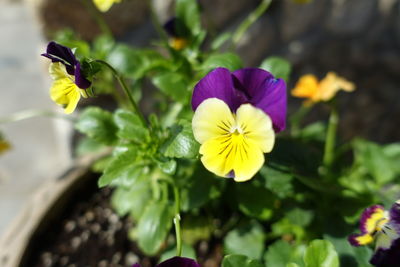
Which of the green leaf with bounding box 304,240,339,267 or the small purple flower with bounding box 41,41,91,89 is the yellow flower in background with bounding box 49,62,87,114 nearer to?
the small purple flower with bounding box 41,41,91,89

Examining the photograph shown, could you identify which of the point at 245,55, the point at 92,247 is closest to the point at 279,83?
the point at 92,247

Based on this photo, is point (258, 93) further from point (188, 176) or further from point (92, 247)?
point (92, 247)

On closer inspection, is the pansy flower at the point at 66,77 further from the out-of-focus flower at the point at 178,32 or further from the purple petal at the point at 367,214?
the purple petal at the point at 367,214

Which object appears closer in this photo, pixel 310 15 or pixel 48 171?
pixel 310 15

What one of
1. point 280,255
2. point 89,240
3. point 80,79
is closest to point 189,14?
point 80,79

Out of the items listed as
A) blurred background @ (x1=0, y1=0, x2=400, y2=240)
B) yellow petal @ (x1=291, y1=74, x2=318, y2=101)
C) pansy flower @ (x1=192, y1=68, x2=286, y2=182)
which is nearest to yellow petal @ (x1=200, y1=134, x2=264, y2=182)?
pansy flower @ (x1=192, y1=68, x2=286, y2=182)
